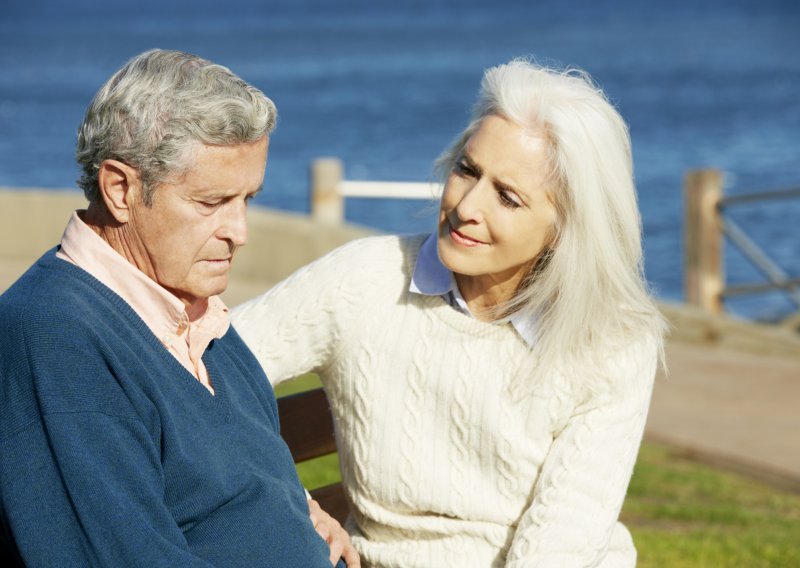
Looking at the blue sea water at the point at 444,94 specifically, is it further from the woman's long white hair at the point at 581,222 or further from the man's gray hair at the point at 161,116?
the man's gray hair at the point at 161,116

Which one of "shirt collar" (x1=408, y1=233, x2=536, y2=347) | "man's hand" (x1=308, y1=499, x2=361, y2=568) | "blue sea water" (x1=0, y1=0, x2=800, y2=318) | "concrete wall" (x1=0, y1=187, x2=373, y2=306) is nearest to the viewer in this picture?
"man's hand" (x1=308, y1=499, x2=361, y2=568)

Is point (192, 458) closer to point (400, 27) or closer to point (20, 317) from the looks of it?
point (20, 317)

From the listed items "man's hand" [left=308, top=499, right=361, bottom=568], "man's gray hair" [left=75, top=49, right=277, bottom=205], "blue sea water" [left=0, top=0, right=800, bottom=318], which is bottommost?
"blue sea water" [left=0, top=0, right=800, bottom=318]

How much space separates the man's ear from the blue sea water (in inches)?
49.0

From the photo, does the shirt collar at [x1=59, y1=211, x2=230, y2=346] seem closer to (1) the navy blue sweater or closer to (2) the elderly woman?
(1) the navy blue sweater

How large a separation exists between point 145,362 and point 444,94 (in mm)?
60075

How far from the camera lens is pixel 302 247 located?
32.2 feet

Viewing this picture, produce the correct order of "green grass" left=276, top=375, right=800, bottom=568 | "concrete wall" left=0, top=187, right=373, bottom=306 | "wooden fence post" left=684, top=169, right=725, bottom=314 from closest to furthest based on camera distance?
"green grass" left=276, top=375, right=800, bottom=568 < "concrete wall" left=0, top=187, right=373, bottom=306 < "wooden fence post" left=684, top=169, right=725, bottom=314

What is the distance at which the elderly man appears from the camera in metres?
2.03

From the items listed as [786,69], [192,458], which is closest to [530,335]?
[192,458]

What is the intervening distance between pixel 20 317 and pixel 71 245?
207 mm

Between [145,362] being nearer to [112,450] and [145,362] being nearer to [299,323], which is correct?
[112,450]

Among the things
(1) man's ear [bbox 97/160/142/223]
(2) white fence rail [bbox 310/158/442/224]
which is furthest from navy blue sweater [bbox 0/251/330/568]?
(2) white fence rail [bbox 310/158/442/224]

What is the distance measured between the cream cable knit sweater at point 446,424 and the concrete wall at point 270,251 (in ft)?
18.4
